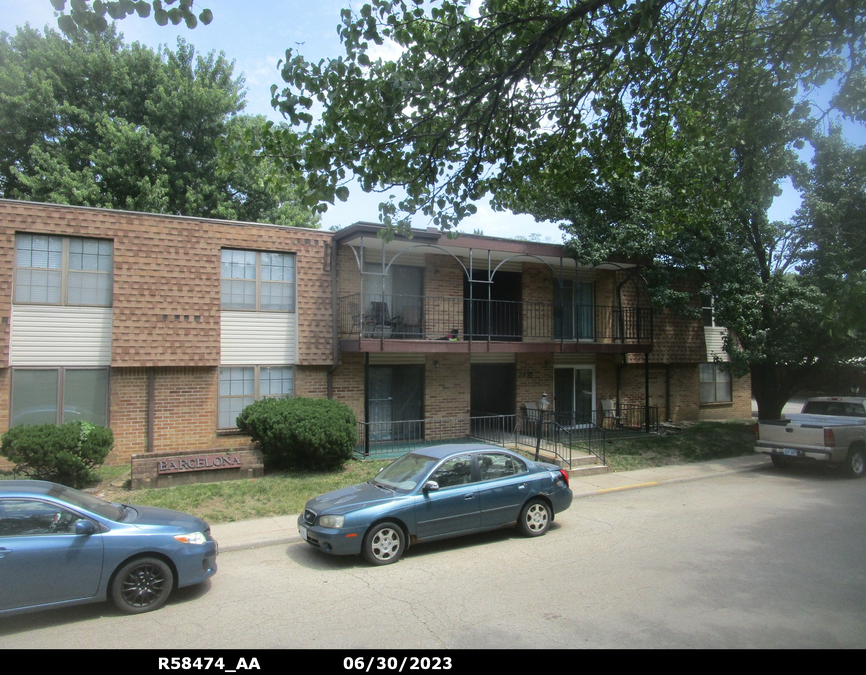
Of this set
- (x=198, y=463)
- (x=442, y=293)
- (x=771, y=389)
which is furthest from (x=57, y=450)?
(x=771, y=389)

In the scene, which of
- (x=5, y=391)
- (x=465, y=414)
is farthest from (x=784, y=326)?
(x=5, y=391)

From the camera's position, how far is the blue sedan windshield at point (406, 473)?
8390 millimetres

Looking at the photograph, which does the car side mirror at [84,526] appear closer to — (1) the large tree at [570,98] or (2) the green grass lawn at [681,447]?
(1) the large tree at [570,98]

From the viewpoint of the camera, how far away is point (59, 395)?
1274 centimetres

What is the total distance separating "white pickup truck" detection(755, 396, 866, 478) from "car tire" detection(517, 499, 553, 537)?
8.07 meters

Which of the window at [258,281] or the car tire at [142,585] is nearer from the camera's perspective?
the car tire at [142,585]

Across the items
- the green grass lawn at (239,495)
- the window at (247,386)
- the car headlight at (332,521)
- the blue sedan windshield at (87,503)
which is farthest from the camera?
the window at (247,386)

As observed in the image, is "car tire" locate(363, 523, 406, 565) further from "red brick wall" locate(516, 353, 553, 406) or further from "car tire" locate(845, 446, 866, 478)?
"car tire" locate(845, 446, 866, 478)

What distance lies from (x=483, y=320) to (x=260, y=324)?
6.37m

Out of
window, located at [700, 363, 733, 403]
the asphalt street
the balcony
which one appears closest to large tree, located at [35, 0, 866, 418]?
the asphalt street

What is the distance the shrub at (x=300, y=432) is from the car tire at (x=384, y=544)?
4.71 m

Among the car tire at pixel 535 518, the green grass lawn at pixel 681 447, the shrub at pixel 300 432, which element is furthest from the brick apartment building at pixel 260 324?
the car tire at pixel 535 518

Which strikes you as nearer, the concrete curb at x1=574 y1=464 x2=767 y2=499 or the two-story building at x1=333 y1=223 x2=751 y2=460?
the concrete curb at x1=574 y1=464 x2=767 y2=499

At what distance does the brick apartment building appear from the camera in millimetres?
12758
